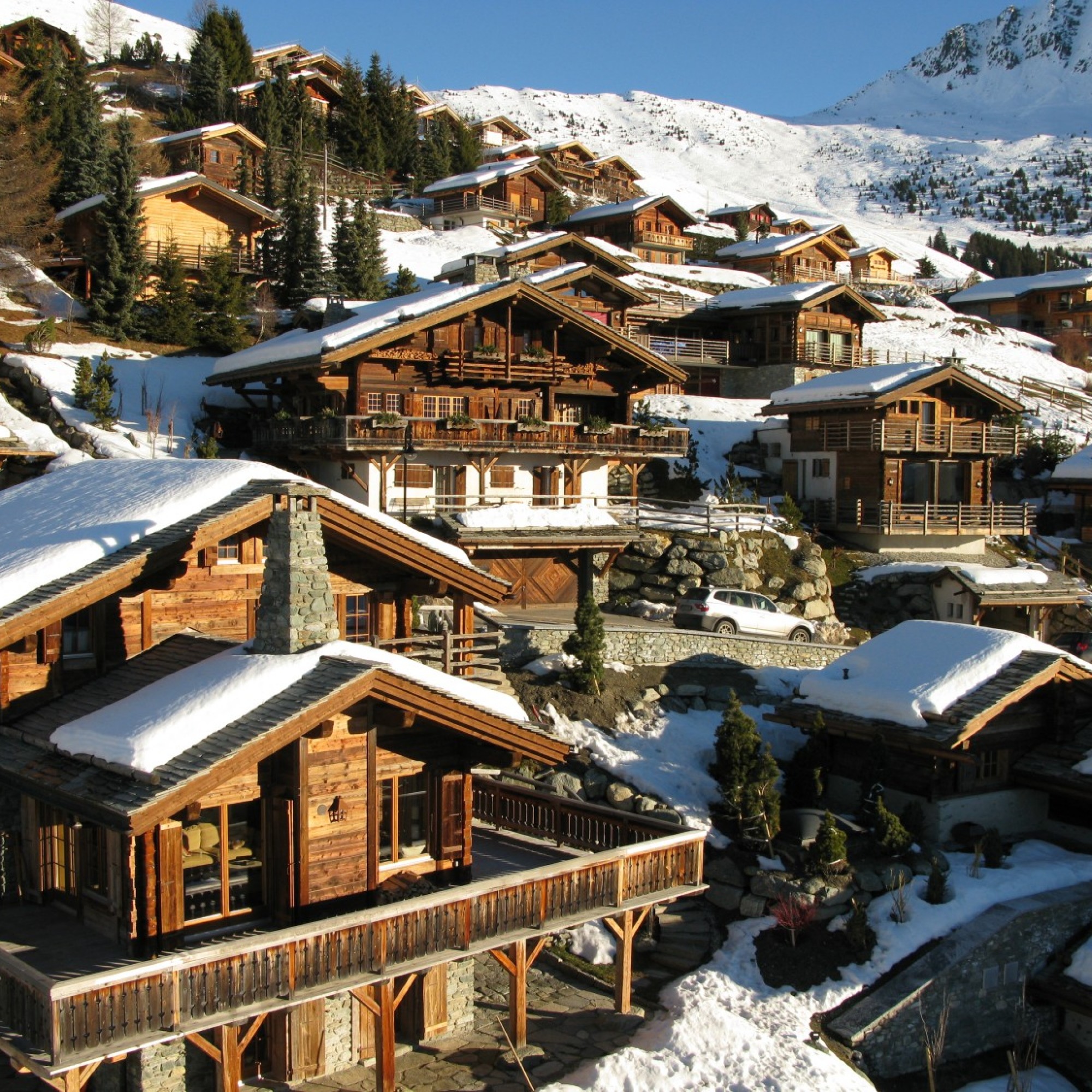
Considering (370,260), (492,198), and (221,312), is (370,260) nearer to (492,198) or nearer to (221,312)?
(221,312)

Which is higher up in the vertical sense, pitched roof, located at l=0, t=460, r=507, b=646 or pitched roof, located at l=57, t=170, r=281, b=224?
pitched roof, located at l=57, t=170, r=281, b=224

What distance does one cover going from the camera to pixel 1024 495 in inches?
2066

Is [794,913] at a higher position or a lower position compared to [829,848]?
lower

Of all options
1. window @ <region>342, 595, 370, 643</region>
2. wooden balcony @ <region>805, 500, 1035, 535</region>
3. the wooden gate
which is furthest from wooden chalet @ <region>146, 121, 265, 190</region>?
window @ <region>342, 595, 370, 643</region>

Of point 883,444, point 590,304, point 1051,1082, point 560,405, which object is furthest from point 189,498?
point 590,304

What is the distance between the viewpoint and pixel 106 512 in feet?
60.4

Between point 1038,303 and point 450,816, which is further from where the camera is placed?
point 1038,303

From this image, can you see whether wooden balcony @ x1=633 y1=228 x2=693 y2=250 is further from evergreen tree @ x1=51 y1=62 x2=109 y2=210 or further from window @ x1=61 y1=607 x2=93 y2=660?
window @ x1=61 y1=607 x2=93 y2=660

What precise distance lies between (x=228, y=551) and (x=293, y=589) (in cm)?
365

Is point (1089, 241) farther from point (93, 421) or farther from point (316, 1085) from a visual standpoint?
point (316, 1085)

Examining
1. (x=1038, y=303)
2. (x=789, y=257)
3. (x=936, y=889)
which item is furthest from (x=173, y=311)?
(x=1038, y=303)

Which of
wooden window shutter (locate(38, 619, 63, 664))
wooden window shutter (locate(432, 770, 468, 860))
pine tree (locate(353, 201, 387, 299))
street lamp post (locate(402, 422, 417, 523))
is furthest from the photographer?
pine tree (locate(353, 201, 387, 299))

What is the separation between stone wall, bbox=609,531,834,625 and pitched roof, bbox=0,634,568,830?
1908cm

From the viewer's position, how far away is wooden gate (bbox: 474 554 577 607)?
3531cm
